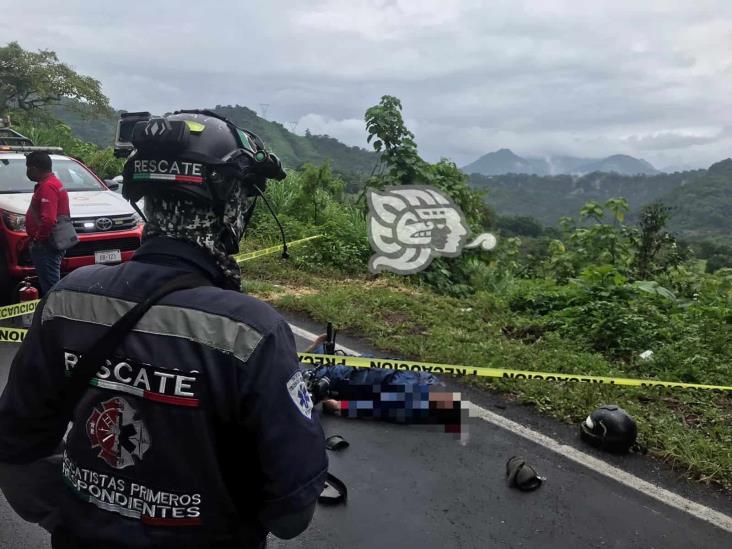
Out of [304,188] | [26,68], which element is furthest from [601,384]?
[26,68]

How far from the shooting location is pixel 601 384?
494cm

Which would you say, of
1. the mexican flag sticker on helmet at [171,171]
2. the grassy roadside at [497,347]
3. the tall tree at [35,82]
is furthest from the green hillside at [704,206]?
the mexican flag sticker on helmet at [171,171]

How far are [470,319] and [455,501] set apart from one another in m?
3.69

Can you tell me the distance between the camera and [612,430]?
3939mm

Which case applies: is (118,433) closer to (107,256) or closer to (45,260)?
(45,260)

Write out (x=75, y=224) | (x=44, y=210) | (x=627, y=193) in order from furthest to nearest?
1. (x=627, y=193)
2. (x=75, y=224)
3. (x=44, y=210)

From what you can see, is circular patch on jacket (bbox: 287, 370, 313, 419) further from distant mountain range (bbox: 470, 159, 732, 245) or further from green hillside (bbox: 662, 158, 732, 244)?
distant mountain range (bbox: 470, 159, 732, 245)

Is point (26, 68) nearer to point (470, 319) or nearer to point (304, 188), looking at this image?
point (304, 188)

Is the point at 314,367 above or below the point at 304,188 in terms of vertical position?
below

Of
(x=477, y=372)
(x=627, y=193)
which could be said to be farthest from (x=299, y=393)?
(x=627, y=193)

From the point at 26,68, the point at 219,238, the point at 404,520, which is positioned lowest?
the point at 404,520

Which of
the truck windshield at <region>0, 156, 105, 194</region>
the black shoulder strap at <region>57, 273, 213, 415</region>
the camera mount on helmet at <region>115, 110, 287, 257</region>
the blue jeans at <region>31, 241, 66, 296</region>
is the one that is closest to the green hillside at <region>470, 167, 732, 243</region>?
the truck windshield at <region>0, 156, 105, 194</region>

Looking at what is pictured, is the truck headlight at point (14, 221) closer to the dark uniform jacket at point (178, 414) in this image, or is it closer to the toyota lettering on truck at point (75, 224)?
Result: the toyota lettering on truck at point (75, 224)

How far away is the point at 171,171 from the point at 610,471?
10.9 ft
